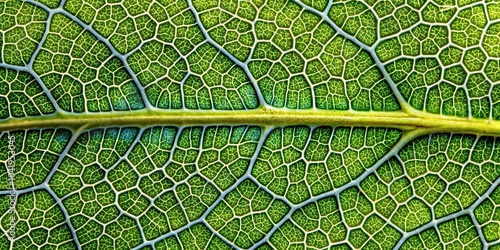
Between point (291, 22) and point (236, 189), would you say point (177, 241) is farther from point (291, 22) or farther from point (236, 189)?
point (291, 22)

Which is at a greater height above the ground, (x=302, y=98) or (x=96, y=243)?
(x=302, y=98)

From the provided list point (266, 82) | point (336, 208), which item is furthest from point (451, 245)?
point (266, 82)

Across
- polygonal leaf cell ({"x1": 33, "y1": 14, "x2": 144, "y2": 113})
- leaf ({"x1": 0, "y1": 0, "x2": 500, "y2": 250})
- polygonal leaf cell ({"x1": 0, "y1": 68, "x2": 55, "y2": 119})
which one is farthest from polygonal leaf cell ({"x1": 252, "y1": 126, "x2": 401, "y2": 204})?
polygonal leaf cell ({"x1": 0, "y1": 68, "x2": 55, "y2": 119})

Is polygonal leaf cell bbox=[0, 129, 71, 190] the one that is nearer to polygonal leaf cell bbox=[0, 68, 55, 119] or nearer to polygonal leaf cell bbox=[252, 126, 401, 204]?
polygonal leaf cell bbox=[0, 68, 55, 119]

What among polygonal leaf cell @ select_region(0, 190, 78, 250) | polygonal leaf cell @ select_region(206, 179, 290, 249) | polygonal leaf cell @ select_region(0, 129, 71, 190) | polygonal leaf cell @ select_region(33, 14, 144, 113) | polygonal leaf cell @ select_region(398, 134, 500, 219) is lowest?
polygonal leaf cell @ select_region(0, 190, 78, 250)

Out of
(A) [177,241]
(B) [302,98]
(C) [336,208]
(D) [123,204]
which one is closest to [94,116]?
(D) [123,204]

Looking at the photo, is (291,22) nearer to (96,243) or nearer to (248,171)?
(248,171)

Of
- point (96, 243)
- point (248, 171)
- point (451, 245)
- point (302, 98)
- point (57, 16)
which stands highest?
point (57, 16)

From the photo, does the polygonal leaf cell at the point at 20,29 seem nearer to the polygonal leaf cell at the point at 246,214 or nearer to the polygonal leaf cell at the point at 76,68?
the polygonal leaf cell at the point at 76,68
